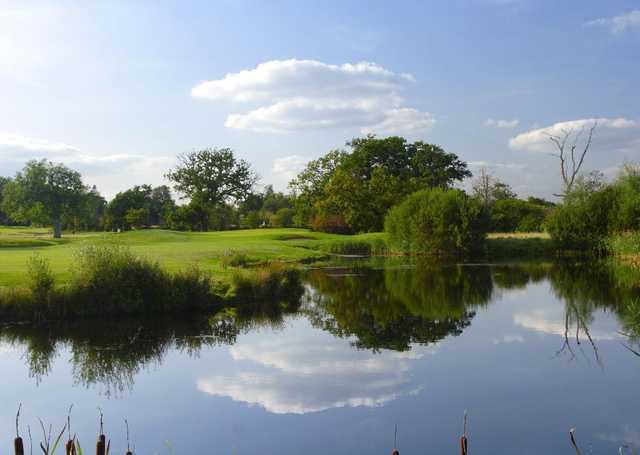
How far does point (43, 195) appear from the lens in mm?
57562

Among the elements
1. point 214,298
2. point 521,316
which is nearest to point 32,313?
point 214,298

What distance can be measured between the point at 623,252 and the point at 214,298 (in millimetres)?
32988

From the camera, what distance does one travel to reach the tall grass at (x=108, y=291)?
763 inches

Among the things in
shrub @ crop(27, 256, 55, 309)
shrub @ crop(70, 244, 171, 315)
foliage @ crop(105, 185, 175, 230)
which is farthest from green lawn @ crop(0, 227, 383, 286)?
foliage @ crop(105, 185, 175, 230)

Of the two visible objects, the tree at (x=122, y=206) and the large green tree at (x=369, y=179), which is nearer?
the large green tree at (x=369, y=179)

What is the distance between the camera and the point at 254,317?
68.7ft

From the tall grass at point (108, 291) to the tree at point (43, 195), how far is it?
40265 mm

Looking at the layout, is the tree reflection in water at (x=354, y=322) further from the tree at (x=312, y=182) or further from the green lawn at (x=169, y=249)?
the tree at (x=312, y=182)

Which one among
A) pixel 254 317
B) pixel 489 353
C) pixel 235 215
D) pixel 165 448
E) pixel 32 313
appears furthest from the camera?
pixel 235 215

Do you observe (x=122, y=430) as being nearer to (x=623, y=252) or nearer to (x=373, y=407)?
(x=373, y=407)

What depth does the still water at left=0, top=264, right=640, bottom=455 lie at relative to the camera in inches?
383

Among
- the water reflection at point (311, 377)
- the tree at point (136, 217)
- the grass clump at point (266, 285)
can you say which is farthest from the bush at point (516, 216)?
the tree at point (136, 217)

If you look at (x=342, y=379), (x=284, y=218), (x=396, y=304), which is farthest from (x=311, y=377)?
(x=284, y=218)

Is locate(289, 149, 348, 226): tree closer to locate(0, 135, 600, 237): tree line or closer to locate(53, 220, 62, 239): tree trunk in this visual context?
locate(0, 135, 600, 237): tree line
